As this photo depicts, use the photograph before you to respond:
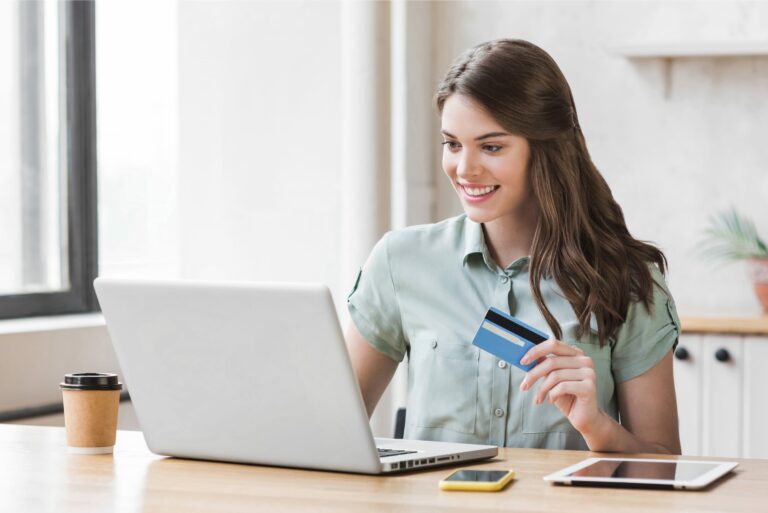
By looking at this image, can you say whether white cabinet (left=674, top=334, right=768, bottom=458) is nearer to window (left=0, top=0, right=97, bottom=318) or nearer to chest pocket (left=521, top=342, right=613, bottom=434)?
chest pocket (left=521, top=342, right=613, bottom=434)

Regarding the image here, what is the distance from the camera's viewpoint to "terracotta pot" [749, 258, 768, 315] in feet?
10.7

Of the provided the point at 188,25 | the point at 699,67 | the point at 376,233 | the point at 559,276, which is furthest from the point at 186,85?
the point at 559,276

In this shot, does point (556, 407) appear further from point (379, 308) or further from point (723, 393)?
point (723, 393)

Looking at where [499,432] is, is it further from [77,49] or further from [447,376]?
[77,49]

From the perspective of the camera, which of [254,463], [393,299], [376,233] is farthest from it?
[376,233]

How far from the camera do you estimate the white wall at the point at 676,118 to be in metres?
3.47

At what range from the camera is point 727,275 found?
3490 mm

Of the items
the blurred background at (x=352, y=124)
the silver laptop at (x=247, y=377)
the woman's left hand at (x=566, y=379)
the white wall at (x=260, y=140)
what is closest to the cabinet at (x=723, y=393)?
the blurred background at (x=352, y=124)

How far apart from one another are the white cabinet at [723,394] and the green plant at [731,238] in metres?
0.40

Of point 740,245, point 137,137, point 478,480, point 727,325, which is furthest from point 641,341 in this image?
point 137,137

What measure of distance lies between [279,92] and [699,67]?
4.28 feet

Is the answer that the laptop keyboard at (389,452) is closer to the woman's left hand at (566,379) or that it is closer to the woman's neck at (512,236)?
the woman's left hand at (566,379)

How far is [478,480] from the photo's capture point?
1.39m

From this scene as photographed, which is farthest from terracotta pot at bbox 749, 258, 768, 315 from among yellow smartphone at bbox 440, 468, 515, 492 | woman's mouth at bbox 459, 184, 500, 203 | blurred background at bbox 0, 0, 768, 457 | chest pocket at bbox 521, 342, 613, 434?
yellow smartphone at bbox 440, 468, 515, 492
